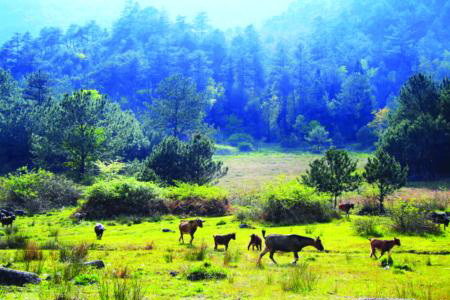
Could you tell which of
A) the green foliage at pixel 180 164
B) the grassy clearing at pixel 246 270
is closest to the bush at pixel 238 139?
the green foliage at pixel 180 164

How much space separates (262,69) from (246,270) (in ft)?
551

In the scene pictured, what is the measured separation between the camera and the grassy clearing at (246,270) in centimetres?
1054

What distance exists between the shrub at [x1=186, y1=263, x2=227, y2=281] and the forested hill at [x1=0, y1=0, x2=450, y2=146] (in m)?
108

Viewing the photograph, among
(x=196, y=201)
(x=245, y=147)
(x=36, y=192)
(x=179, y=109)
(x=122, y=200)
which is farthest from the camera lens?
(x=245, y=147)

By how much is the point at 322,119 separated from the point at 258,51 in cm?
6155

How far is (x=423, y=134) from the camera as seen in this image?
5353cm

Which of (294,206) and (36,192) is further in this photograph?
(36,192)

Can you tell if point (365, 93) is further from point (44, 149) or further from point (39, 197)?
point (39, 197)

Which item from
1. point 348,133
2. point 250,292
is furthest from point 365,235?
point 348,133

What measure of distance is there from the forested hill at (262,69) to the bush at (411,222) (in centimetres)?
9627

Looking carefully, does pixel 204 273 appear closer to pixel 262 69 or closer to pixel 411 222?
pixel 411 222

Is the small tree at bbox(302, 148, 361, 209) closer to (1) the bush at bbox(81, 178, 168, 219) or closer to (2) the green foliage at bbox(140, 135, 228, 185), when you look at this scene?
(2) the green foliage at bbox(140, 135, 228, 185)

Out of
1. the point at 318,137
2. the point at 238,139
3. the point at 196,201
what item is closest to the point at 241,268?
the point at 196,201

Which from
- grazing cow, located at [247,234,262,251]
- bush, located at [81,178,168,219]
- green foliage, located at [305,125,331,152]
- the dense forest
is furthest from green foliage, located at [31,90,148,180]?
green foliage, located at [305,125,331,152]
